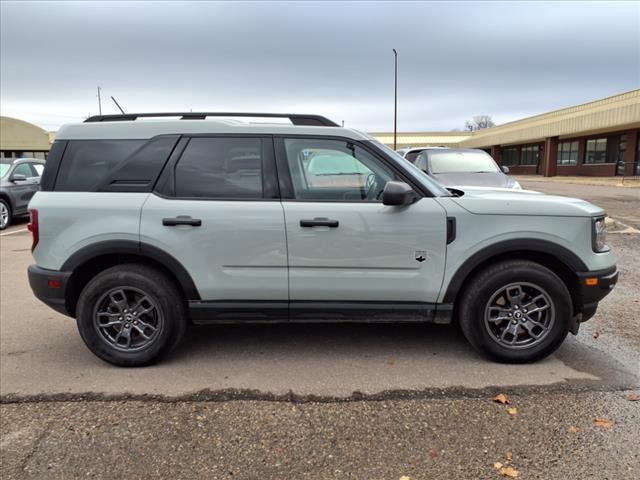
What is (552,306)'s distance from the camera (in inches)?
145

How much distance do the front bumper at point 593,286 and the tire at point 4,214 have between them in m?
12.4

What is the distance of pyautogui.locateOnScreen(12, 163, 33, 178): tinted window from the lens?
12.2 metres

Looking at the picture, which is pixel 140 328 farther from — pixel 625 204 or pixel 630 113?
pixel 630 113

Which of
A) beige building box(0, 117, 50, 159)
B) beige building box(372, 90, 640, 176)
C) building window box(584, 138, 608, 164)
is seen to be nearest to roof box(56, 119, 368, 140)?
beige building box(372, 90, 640, 176)

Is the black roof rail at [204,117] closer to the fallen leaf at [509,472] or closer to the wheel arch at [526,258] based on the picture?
the wheel arch at [526,258]

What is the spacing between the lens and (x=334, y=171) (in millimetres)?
3846

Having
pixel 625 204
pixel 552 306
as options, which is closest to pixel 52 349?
pixel 552 306

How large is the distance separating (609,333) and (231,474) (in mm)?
3676

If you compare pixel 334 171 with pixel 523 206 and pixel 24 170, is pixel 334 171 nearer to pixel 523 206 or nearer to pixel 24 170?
pixel 523 206

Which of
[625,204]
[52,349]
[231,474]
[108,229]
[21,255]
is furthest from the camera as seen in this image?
[625,204]

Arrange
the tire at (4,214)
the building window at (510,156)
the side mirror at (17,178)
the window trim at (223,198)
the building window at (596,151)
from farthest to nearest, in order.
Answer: the building window at (510,156)
the building window at (596,151)
the side mirror at (17,178)
the tire at (4,214)
the window trim at (223,198)

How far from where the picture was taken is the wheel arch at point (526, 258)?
143 inches

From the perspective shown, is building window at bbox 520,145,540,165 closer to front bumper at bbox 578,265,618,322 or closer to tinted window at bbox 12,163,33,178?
tinted window at bbox 12,163,33,178

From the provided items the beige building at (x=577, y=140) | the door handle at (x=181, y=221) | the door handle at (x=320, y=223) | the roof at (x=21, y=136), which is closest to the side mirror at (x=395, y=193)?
the door handle at (x=320, y=223)
